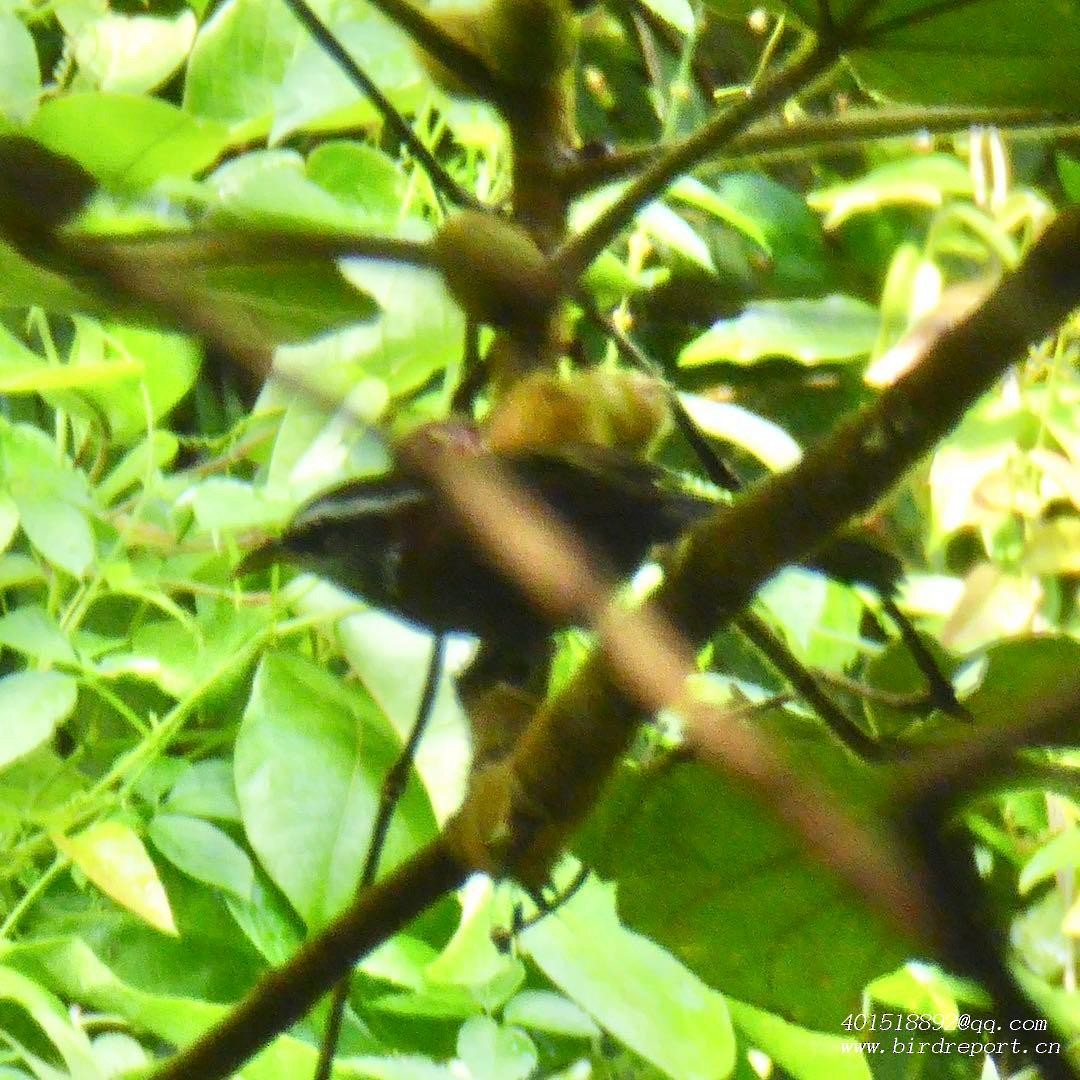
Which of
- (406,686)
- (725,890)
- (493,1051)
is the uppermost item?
(725,890)

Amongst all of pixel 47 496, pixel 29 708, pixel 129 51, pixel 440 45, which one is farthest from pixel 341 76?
pixel 440 45

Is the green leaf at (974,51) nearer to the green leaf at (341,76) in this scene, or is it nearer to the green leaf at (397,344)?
the green leaf at (397,344)

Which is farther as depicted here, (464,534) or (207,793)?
(207,793)

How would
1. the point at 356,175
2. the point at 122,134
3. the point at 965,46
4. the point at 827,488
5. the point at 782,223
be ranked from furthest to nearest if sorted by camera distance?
the point at 782,223, the point at 356,175, the point at 122,134, the point at 965,46, the point at 827,488

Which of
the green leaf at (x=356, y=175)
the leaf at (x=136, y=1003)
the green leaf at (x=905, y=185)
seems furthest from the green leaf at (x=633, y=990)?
the green leaf at (x=905, y=185)

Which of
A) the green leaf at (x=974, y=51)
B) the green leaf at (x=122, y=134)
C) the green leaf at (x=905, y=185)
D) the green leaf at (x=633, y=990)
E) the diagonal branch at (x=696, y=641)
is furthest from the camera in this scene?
the green leaf at (x=905, y=185)

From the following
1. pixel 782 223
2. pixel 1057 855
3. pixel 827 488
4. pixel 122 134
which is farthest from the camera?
pixel 782 223

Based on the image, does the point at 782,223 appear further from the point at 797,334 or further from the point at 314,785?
the point at 314,785

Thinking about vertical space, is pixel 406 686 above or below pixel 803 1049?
above
